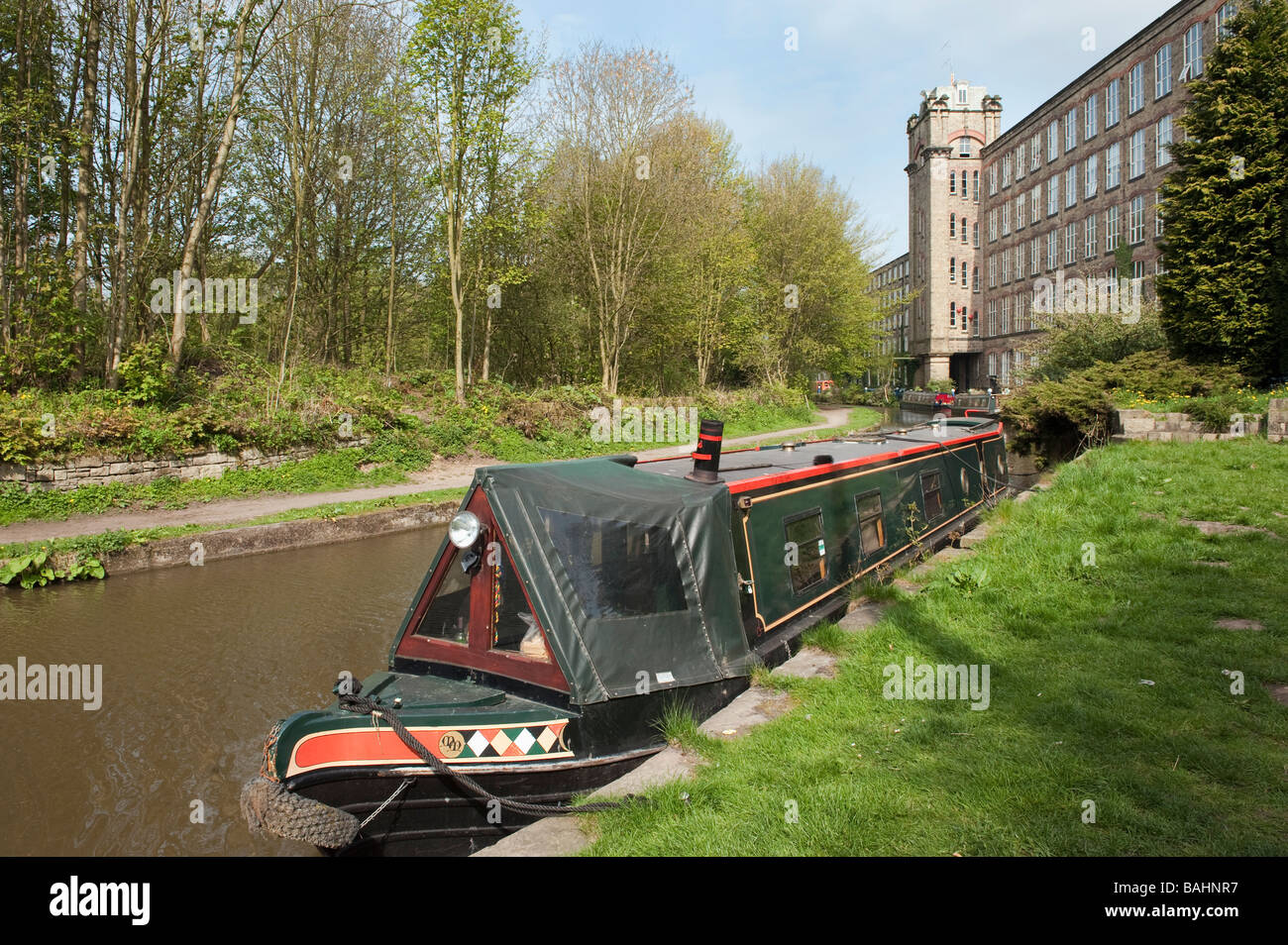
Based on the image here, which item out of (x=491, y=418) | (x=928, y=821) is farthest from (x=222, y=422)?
(x=928, y=821)

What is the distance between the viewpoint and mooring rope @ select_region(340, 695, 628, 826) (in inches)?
139

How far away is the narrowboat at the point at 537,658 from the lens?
3.58 m

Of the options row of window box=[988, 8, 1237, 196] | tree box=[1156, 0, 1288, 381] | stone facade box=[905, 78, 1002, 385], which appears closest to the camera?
tree box=[1156, 0, 1288, 381]

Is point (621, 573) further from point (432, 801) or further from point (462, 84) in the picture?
point (462, 84)

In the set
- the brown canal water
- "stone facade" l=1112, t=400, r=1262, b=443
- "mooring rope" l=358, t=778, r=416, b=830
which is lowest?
the brown canal water

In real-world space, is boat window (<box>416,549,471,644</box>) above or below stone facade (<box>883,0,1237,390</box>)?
below

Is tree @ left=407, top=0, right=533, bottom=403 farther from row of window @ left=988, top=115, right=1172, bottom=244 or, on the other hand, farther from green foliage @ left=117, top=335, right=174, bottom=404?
row of window @ left=988, top=115, right=1172, bottom=244

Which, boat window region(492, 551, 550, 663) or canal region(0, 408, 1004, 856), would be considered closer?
boat window region(492, 551, 550, 663)

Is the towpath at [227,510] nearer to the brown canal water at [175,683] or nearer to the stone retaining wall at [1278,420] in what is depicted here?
the brown canal water at [175,683]

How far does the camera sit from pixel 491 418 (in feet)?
62.2

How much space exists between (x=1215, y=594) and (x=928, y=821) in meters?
3.67

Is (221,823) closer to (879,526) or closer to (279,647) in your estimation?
(279,647)

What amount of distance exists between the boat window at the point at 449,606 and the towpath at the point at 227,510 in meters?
8.07

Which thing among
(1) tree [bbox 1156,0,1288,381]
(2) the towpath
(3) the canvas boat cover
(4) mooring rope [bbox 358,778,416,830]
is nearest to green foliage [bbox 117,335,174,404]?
(2) the towpath
